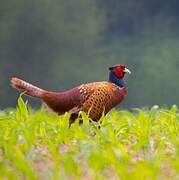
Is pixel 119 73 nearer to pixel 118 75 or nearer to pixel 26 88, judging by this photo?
pixel 118 75

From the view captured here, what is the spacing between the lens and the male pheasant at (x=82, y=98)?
4254 millimetres

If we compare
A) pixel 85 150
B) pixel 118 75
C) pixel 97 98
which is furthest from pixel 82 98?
pixel 85 150

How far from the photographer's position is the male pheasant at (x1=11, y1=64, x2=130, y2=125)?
14.0ft

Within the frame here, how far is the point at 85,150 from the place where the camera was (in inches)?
121

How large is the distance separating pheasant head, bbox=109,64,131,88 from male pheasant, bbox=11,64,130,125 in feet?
0.18

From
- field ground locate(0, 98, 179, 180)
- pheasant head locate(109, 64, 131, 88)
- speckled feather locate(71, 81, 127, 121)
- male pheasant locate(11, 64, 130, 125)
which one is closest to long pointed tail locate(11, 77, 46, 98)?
male pheasant locate(11, 64, 130, 125)

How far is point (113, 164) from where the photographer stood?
2.79 metres

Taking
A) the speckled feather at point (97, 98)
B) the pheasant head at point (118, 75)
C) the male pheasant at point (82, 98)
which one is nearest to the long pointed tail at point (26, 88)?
the male pheasant at point (82, 98)

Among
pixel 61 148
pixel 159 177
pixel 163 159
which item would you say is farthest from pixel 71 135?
pixel 159 177

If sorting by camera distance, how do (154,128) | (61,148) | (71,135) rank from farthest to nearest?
(154,128) → (71,135) → (61,148)

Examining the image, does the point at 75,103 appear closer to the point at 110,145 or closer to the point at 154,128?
the point at 154,128

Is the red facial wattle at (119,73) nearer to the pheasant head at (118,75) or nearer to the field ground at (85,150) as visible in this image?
the pheasant head at (118,75)

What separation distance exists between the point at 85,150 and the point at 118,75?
1526mm

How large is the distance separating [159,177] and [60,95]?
1.78 m
